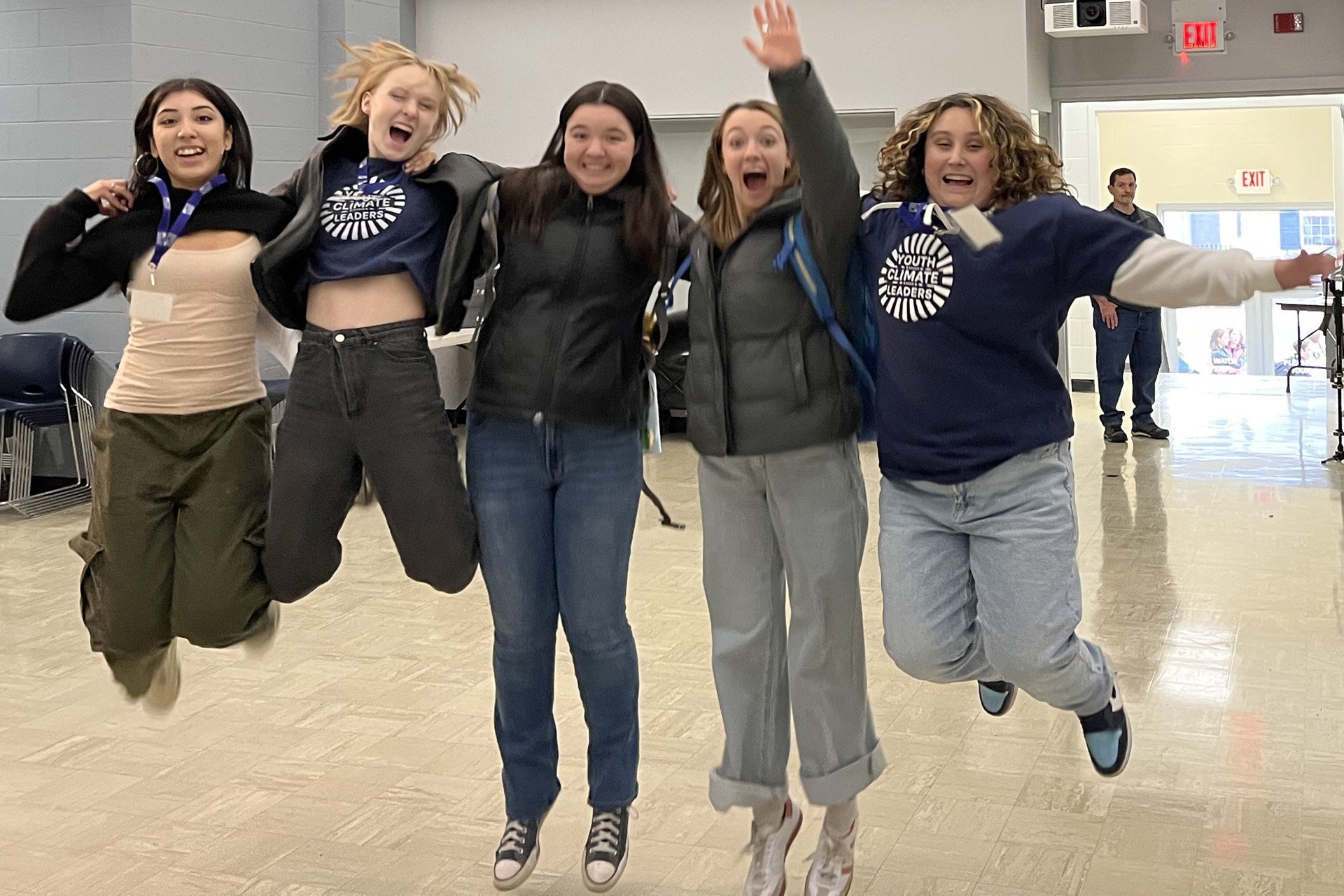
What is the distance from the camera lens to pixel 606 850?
286 centimetres

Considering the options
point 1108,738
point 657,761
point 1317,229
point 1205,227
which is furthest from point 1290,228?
point 1108,738

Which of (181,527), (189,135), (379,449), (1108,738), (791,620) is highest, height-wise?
(189,135)

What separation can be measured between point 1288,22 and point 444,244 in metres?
8.95

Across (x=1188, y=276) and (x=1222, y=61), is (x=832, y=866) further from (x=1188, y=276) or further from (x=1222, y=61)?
(x=1222, y=61)

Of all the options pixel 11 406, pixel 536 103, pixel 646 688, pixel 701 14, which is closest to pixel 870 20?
pixel 701 14

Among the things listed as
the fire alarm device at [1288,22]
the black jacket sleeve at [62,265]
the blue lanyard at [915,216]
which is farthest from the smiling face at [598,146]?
the fire alarm device at [1288,22]

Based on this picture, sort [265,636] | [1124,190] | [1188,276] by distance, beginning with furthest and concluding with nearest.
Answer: [1124,190] < [265,636] < [1188,276]

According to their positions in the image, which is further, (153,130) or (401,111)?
(153,130)

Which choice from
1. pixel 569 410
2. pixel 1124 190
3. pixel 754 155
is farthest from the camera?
pixel 1124 190

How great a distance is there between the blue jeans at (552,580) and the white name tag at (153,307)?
67 cm

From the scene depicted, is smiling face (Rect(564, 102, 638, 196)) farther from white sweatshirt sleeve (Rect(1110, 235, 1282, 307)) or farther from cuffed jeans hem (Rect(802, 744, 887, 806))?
cuffed jeans hem (Rect(802, 744, 887, 806))

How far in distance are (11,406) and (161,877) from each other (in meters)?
4.86

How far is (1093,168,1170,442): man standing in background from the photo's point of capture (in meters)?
8.96

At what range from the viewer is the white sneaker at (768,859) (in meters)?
2.78
